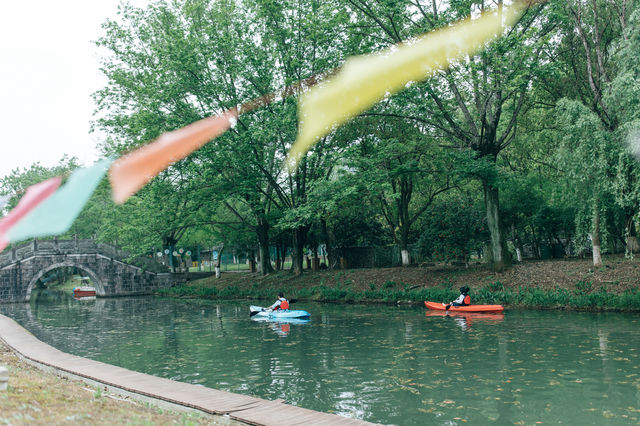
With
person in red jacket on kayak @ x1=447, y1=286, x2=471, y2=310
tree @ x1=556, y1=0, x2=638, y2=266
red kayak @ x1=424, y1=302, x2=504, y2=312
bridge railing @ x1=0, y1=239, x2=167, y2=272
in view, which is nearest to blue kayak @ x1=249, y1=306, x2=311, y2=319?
red kayak @ x1=424, y1=302, x2=504, y2=312

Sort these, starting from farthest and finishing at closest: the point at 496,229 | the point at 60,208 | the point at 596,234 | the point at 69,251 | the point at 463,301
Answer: the point at 69,251 < the point at 496,229 < the point at 463,301 < the point at 596,234 < the point at 60,208

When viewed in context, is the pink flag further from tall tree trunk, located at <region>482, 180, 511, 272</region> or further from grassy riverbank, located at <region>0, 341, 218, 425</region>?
tall tree trunk, located at <region>482, 180, 511, 272</region>

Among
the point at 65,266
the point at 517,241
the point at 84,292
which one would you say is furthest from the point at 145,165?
the point at 84,292

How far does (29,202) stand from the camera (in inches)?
283

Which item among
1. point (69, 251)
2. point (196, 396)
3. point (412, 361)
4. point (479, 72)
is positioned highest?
point (479, 72)

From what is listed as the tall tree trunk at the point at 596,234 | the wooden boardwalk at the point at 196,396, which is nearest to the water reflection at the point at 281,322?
the wooden boardwalk at the point at 196,396

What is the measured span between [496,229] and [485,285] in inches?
118

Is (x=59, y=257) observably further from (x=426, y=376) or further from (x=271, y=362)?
(x=426, y=376)

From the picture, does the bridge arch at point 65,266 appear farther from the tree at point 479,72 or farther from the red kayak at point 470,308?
the red kayak at point 470,308

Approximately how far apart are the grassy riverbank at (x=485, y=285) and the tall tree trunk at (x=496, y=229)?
1.64 ft

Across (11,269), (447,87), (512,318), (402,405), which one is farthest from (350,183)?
(11,269)

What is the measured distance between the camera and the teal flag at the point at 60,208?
6859 mm

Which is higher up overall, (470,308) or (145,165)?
(145,165)

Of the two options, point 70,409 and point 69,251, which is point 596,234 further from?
point 69,251
